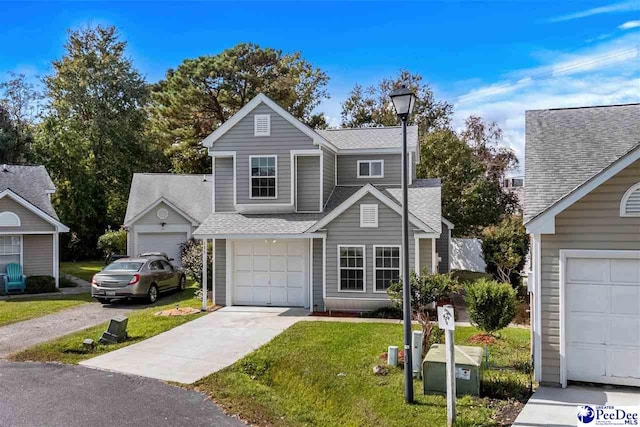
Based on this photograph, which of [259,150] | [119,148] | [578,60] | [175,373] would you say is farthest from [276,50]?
[175,373]

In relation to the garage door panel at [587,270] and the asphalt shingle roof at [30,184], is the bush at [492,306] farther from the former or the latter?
the asphalt shingle roof at [30,184]

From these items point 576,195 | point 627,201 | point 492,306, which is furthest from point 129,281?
point 627,201

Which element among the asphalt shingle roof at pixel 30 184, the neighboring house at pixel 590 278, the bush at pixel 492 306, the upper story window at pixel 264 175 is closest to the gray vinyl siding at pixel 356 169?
the upper story window at pixel 264 175

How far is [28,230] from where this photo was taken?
66.8 ft

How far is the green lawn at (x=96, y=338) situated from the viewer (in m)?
10.7

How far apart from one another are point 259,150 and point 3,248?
39.4 ft

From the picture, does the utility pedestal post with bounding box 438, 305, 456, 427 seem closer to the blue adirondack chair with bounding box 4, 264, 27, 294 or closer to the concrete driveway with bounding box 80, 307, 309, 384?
the concrete driveway with bounding box 80, 307, 309, 384

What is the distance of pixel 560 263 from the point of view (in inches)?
335

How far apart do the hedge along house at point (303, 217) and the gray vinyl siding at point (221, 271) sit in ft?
0.11

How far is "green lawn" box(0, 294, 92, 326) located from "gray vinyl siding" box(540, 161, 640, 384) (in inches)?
558

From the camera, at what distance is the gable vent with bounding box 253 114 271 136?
667 inches

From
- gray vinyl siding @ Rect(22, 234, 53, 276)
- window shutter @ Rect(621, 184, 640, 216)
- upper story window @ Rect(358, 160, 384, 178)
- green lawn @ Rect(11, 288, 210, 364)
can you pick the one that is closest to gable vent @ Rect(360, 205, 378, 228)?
upper story window @ Rect(358, 160, 384, 178)

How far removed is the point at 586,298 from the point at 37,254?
20845 mm

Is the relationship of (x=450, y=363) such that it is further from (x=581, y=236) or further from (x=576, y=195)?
(x=576, y=195)
